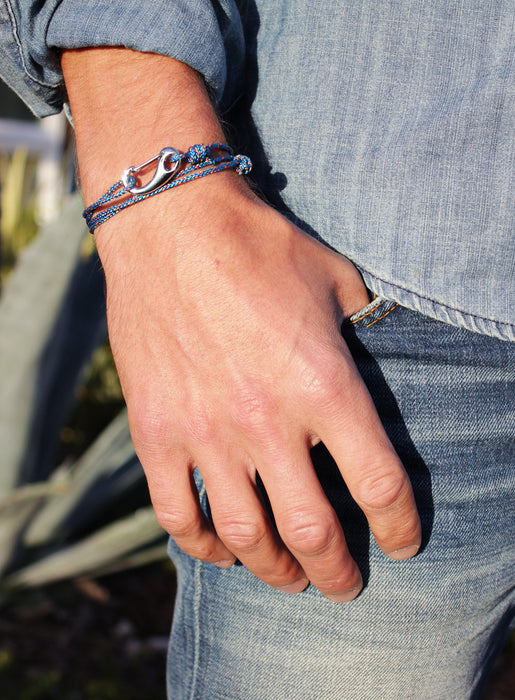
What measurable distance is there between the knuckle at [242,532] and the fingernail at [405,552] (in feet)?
0.68

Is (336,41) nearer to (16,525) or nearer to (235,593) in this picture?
(235,593)

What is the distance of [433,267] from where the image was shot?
86 centimetres

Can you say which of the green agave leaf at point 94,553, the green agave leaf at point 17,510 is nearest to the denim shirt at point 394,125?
the green agave leaf at point 17,510

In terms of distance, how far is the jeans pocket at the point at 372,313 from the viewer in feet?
2.82

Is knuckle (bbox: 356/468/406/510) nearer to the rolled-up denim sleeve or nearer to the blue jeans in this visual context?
the blue jeans

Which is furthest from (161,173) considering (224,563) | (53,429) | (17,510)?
(53,429)

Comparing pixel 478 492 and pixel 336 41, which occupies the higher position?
pixel 336 41

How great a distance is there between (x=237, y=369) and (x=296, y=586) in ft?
1.15

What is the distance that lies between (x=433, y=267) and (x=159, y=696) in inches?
84.1

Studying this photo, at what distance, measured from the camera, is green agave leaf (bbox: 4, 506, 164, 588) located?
1968mm

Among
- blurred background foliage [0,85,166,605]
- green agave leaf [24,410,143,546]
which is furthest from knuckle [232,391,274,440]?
green agave leaf [24,410,143,546]

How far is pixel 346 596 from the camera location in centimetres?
89

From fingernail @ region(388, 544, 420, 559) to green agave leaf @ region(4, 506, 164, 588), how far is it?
3.87ft

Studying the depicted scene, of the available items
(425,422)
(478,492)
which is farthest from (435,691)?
(425,422)
